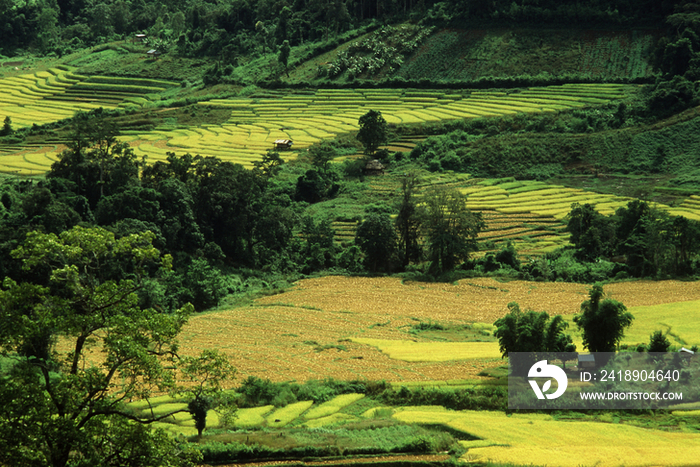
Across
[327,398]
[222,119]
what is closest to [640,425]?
[327,398]

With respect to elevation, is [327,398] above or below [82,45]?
below

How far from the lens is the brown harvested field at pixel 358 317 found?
33469 mm

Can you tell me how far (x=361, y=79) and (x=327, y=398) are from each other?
74541 mm

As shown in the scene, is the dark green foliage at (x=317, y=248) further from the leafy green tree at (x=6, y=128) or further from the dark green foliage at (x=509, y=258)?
the leafy green tree at (x=6, y=128)

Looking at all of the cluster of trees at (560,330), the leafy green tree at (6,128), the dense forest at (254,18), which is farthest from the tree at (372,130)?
the cluster of trees at (560,330)

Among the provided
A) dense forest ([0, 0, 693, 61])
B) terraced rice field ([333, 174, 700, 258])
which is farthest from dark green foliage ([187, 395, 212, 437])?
dense forest ([0, 0, 693, 61])

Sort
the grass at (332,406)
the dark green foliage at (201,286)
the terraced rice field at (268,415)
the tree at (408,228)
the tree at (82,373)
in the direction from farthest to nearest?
the tree at (408,228), the dark green foliage at (201,286), the grass at (332,406), the terraced rice field at (268,415), the tree at (82,373)

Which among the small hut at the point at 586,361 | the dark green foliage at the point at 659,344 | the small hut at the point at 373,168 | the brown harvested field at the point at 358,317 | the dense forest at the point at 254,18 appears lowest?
the brown harvested field at the point at 358,317

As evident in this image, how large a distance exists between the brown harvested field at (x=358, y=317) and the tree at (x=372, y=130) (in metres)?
26.0

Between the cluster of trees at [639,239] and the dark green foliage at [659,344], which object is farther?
the cluster of trees at [639,239]

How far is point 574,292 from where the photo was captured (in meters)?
45.7

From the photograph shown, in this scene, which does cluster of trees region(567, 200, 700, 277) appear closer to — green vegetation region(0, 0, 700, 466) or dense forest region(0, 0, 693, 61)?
green vegetation region(0, 0, 700, 466)

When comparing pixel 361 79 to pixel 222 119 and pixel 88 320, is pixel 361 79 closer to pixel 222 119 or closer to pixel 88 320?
pixel 222 119

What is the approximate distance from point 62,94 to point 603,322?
8917 cm
